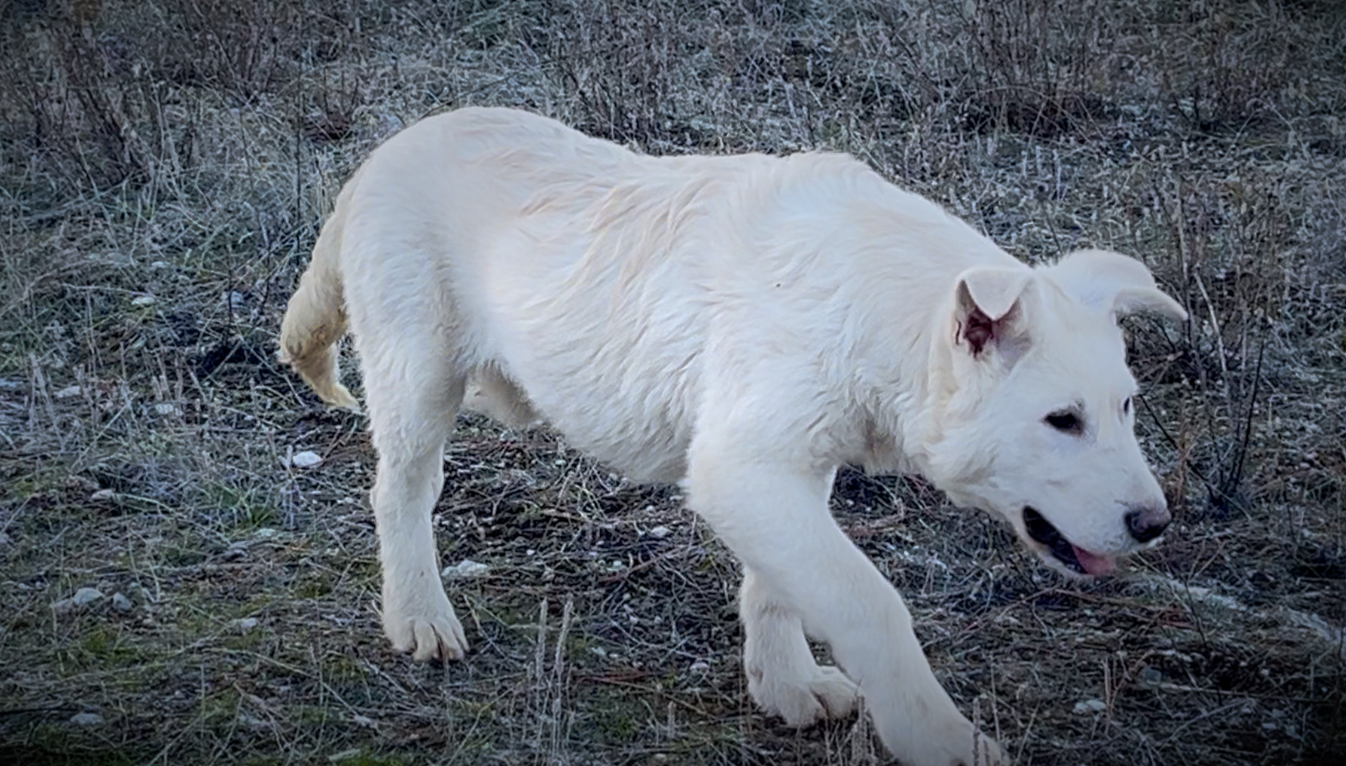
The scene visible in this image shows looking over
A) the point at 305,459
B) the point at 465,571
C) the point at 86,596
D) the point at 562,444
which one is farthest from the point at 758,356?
the point at 305,459

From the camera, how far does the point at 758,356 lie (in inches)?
158

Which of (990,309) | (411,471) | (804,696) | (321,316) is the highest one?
(990,309)

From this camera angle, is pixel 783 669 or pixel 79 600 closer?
pixel 783 669

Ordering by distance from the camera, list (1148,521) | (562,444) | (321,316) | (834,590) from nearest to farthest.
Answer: (1148,521)
(834,590)
(321,316)
(562,444)

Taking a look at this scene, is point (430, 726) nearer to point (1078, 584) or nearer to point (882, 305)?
point (882, 305)

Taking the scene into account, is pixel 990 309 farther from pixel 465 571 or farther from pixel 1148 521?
pixel 465 571

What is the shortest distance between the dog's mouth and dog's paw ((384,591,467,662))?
183cm

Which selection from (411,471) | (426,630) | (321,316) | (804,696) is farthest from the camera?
(321,316)

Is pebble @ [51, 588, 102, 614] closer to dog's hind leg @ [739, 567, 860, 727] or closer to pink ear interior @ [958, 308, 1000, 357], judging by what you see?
dog's hind leg @ [739, 567, 860, 727]

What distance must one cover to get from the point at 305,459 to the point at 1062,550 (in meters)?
3.16

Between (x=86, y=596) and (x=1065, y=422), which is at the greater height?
(x=1065, y=422)

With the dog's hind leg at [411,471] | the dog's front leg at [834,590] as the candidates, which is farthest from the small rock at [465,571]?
the dog's front leg at [834,590]

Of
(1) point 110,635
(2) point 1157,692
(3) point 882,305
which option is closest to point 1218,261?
(2) point 1157,692

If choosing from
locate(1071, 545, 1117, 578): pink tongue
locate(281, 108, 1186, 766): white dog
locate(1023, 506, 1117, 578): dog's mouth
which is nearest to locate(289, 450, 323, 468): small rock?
locate(281, 108, 1186, 766): white dog
